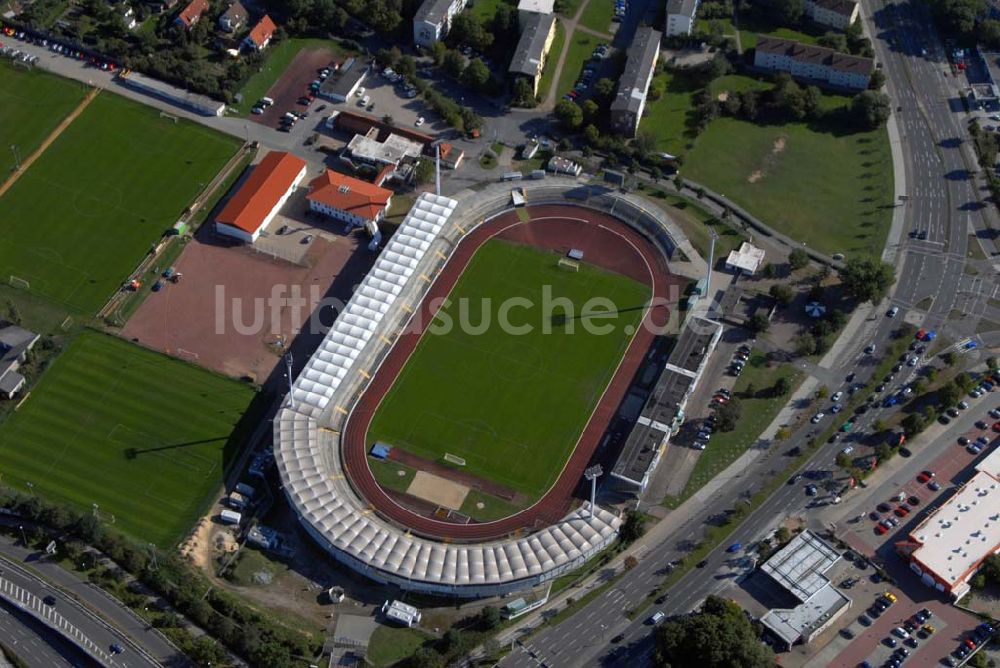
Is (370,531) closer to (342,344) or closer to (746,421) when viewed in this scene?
(342,344)

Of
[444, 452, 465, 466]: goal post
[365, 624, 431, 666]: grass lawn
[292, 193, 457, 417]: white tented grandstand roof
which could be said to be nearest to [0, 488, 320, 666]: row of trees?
[365, 624, 431, 666]: grass lawn

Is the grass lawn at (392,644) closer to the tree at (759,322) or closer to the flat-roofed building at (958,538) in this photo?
the flat-roofed building at (958,538)

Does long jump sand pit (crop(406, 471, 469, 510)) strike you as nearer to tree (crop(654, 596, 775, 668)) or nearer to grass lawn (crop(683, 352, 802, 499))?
grass lawn (crop(683, 352, 802, 499))

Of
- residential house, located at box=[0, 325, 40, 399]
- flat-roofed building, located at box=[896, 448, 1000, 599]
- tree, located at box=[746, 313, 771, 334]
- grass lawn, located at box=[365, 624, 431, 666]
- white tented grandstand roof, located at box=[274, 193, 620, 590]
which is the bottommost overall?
grass lawn, located at box=[365, 624, 431, 666]

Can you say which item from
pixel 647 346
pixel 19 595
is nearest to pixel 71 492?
pixel 19 595

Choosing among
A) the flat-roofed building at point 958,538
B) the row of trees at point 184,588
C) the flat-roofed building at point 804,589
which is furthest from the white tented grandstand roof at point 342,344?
the flat-roofed building at point 958,538

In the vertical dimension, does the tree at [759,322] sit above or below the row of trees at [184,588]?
above

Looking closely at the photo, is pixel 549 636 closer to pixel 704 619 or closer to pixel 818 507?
pixel 704 619

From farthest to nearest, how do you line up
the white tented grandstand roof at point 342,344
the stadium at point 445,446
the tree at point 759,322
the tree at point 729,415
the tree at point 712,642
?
the tree at point 759,322 → the tree at point 729,415 → the white tented grandstand roof at point 342,344 → the stadium at point 445,446 → the tree at point 712,642
